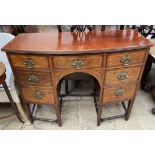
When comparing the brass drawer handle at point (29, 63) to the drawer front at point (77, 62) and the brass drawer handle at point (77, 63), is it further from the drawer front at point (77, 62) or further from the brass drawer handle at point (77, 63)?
the brass drawer handle at point (77, 63)

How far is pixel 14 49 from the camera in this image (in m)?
1.05

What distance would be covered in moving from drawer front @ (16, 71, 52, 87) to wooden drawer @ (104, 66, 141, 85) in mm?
451

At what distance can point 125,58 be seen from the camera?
3.65 feet

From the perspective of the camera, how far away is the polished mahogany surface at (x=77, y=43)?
1.03 meters

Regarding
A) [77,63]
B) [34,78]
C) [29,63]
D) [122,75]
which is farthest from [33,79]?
[122,75]

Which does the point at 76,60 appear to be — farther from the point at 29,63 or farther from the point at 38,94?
the point at 38,94

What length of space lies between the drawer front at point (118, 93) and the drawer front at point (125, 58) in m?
0.23

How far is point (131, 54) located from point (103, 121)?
81 cm

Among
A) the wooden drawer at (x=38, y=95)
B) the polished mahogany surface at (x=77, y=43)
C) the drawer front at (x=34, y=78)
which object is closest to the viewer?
the polished mahogany surface at (x=77, y=43)

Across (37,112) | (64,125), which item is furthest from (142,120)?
(37,112)

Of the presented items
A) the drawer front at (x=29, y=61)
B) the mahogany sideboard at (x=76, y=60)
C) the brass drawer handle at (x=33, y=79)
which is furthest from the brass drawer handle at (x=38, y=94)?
the drawer front at (x=29, y=61)

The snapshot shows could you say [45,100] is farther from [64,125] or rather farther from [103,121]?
[103,121]

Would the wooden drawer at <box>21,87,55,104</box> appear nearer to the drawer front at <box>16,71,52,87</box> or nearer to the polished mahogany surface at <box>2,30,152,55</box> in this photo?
the drawer front at <box>16,71,52,87</box>

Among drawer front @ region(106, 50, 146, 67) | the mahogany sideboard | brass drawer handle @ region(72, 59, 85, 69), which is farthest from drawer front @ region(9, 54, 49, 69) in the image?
drawer front @ region(106, 50, 146, 67)
